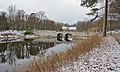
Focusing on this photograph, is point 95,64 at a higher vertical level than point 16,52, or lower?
higher

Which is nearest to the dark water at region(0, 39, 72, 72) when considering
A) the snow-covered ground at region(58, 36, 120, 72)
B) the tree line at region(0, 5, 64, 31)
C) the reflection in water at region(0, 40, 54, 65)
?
the reflection in water at region(0, 40, 54, 65)

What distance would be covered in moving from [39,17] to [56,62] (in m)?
84.1

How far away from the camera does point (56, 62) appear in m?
10.5

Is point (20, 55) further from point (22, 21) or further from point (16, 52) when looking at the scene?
point (22, 21)

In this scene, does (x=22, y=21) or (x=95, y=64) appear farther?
(x=22, y=21)

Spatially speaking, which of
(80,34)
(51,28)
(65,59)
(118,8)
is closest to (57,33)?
(80,34)

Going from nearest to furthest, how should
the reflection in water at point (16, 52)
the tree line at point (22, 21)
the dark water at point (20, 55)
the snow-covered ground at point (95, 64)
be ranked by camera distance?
the snow-covered ground at point (95, 64) → the dark water at point (20, 55) → the reflection in water at point (16, 52) → the tree line at point (22, 21)

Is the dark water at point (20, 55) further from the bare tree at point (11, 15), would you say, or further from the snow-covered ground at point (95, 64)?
the bare tree at point (11, 15)

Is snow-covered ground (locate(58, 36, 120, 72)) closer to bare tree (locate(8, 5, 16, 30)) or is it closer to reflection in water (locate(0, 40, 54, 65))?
reflection in water (locate(0, 40, 54, 65))

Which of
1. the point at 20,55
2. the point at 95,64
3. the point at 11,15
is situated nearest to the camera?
the point at 95,64

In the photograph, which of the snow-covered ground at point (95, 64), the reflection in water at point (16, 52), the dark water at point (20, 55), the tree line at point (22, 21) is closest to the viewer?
the snow-covered ground at point (95, 64)

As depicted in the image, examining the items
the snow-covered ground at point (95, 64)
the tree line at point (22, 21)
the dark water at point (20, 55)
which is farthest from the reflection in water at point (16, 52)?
the tree line at point (22, 21)

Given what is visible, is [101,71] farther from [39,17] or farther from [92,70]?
[39,17]

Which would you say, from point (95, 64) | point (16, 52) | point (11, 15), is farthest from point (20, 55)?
point (11, 15)
